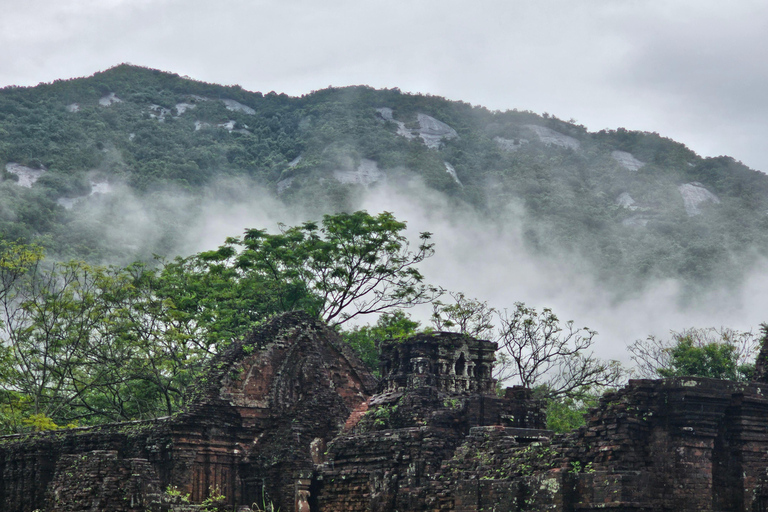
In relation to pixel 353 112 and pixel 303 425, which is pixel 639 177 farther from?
pixel 303 425

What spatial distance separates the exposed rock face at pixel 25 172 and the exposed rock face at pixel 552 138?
171 ft

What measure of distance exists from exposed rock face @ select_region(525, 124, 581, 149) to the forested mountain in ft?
0.86

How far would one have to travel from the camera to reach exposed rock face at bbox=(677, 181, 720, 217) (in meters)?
82.9

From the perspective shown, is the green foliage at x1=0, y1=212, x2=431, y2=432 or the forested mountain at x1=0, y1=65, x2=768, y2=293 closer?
the green foliage at x1=0, y1=212, x2=431, y2=432

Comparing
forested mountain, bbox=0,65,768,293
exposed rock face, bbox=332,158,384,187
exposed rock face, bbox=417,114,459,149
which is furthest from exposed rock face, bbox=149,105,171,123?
exposed rock face, bbox=417,114,459,149

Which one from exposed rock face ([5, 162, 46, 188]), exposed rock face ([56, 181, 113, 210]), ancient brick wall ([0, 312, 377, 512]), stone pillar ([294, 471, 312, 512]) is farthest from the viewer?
exposed rock face ([5, 162, 46, 188])

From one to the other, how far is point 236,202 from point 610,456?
66.9 meters

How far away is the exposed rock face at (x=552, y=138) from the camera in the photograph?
339ft

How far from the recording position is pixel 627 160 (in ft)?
320

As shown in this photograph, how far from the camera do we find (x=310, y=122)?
9575 centimetres

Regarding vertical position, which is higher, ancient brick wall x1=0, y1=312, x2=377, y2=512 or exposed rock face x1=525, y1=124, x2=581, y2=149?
exposed rock face x1=525, y1=124, x2=581, y2=149

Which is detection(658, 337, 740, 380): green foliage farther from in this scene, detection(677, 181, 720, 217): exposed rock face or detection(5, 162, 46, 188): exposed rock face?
detection(5, 162, 46, 188): exposed rock face

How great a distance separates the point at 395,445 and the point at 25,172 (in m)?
64.5

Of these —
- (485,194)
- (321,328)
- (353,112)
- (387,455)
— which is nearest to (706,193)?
(485,194)
